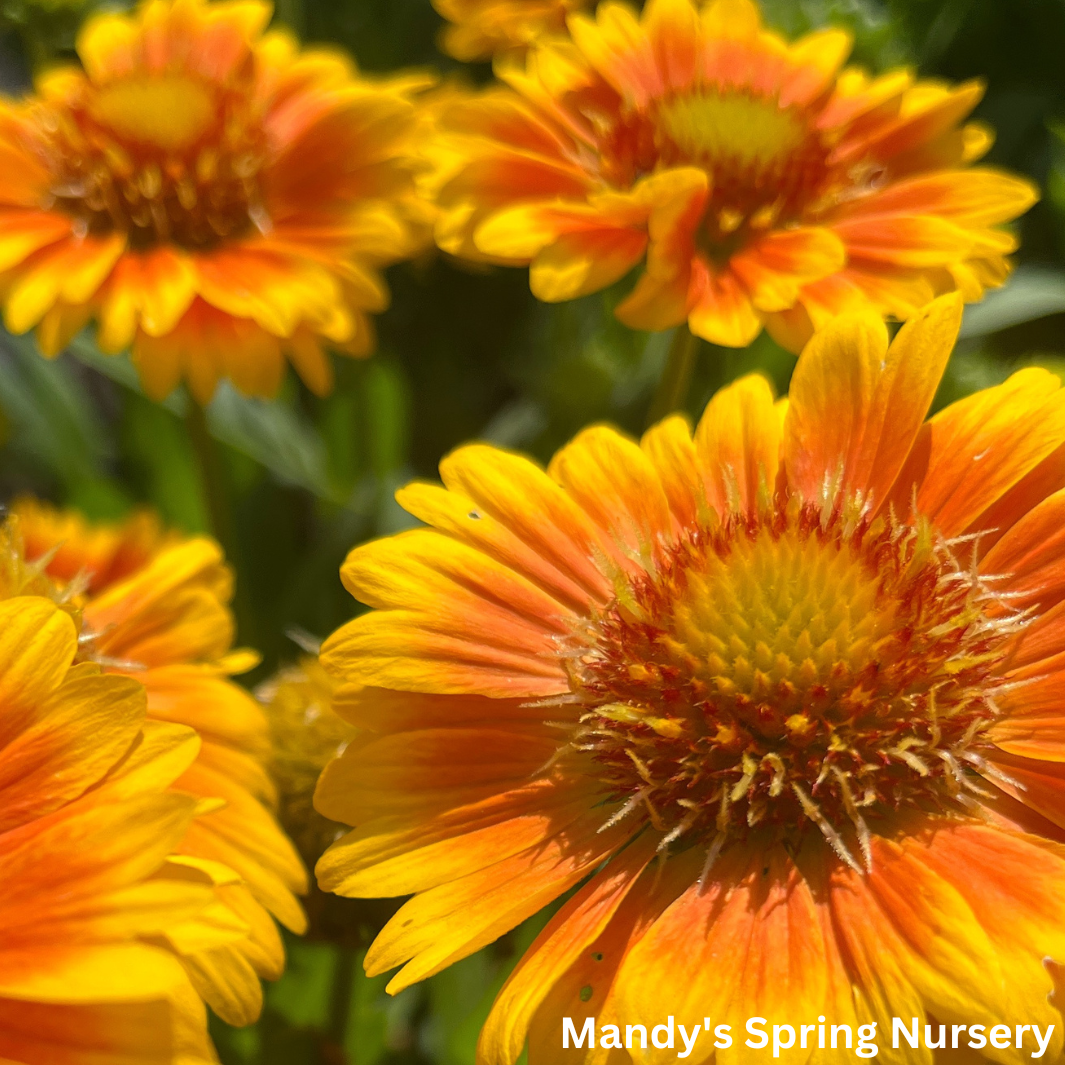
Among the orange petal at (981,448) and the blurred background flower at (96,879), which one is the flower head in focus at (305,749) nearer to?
the blurred background flower at (96,879)

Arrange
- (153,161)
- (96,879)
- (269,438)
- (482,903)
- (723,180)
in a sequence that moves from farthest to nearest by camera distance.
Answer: (269,438)
(153,161)
(723,180)
(482,903)
(96,879)

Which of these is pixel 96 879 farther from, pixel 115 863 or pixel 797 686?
pixel 797 686

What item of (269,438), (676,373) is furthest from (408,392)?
(676,373)

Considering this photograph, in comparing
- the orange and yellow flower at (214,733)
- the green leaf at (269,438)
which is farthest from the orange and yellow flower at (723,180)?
the green leaf at (269,438)

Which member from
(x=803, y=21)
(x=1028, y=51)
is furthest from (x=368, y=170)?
(x=1028, y=51)

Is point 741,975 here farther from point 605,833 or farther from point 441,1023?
point 441,1023
